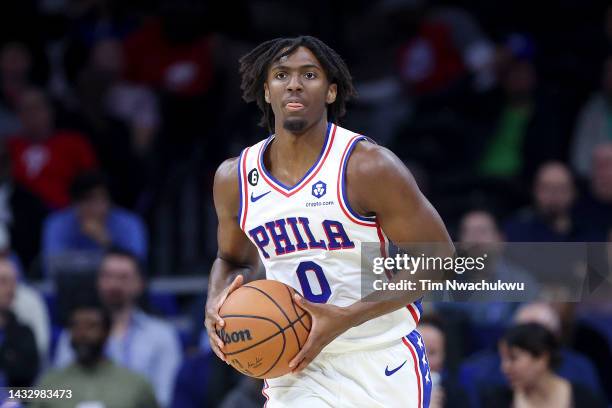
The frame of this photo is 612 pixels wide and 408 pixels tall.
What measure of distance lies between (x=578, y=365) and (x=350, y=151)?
299cm

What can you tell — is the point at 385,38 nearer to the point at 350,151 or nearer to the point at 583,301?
the point at 583,301

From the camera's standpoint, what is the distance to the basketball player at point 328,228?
189 inches

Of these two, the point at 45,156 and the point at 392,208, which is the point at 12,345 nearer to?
the point at 45,156

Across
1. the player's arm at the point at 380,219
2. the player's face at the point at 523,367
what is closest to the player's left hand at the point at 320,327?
the player's arm at the point at 380,219

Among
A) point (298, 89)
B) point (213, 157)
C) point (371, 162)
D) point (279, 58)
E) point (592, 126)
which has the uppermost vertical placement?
point (592, 126)

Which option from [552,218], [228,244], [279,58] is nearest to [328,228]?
[228,244]

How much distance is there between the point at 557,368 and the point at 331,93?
2836 mm

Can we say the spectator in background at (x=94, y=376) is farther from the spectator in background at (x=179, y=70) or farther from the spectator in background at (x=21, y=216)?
the spectator in background at (x=179, y=70)

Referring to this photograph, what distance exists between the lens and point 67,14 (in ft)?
38.2

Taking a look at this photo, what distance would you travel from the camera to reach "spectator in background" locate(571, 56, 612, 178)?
9.91 m

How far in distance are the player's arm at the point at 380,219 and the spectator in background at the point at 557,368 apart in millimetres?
2579

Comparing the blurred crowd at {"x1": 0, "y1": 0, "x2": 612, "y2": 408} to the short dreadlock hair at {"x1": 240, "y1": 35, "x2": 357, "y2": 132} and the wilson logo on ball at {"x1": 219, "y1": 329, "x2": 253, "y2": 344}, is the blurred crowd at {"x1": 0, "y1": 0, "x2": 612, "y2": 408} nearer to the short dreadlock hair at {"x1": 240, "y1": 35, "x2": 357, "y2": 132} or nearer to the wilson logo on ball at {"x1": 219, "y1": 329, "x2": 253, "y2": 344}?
the short dreadlock hair at {"x1": 240, "y1": 35, "x2": 357, "y2": 132}

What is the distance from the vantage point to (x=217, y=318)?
4840mm

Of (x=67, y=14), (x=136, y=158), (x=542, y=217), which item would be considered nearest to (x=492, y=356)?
(x=542, y=217)
